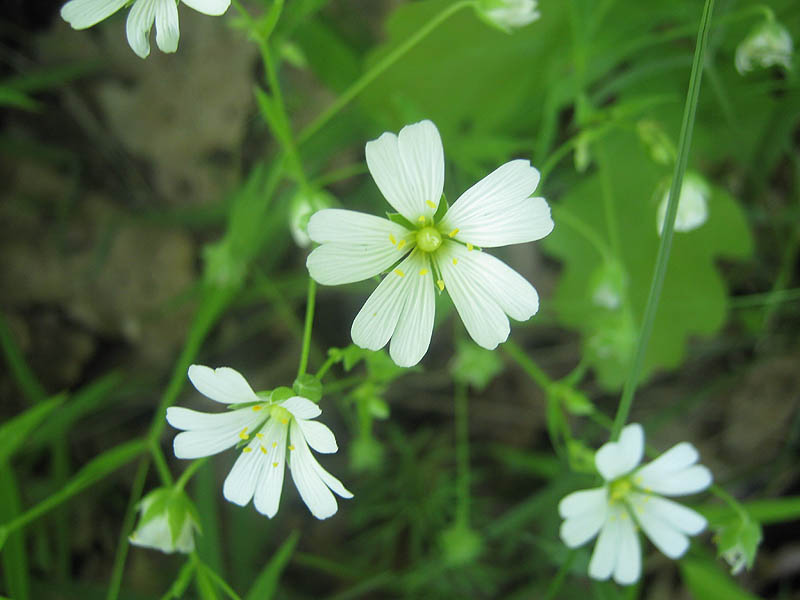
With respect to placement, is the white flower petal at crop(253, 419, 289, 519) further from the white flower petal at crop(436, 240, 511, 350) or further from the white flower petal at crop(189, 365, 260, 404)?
the white flower petal at crop(436, 240, 511, 350)

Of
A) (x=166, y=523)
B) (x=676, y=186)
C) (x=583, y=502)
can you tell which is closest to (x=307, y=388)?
(x=166, y=523)

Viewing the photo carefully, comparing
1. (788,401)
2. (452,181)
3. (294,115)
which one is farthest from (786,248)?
(294,115)

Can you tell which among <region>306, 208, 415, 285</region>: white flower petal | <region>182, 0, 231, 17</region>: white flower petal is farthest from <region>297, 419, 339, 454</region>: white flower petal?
<region>182, 0, 231, 17</region>: white flower petal

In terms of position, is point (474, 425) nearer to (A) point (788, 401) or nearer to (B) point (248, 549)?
(B) point (248, 549)

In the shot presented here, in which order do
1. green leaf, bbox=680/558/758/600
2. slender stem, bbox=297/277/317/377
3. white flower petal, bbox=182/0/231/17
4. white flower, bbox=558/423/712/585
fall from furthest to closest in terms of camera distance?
green leaf, bbox=680/558/758/600 < white flower, bbox=558/423/712/585 < slender stem, bbox=297/277/317/377 < white flower petal, bbox=182/0/231/17

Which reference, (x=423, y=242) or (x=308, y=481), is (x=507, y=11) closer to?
(x=423, y=242)
